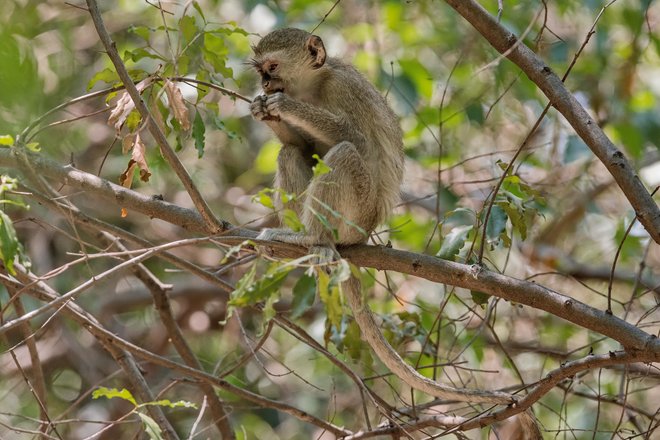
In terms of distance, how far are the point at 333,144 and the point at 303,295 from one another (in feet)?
8.06

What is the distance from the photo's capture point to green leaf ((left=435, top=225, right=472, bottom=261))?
474cm

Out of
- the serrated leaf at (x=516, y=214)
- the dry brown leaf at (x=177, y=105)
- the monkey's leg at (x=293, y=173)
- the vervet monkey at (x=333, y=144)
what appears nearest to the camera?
the dry brown leaf at (x=177, y=105)

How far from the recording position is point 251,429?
9.29 m

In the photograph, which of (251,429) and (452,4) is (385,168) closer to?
(452,4)

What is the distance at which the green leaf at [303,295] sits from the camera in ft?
10.8

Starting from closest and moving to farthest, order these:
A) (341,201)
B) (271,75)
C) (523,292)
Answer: (523,292) → (341,201) → (271,75)

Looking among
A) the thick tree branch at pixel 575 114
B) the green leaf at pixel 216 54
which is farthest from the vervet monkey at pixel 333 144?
the thick tree branch at pixel 575 114

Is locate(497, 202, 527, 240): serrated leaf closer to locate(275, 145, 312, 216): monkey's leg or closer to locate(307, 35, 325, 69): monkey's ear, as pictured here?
locate(275, 145, 312, 216): monkey's leg

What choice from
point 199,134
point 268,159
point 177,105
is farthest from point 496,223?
point 268,159

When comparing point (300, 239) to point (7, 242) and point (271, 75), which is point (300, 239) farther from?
point (7, 242)

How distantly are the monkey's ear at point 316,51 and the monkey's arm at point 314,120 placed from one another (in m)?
0.56

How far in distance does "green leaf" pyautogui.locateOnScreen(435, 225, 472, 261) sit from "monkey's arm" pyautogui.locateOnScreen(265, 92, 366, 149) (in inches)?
43.6

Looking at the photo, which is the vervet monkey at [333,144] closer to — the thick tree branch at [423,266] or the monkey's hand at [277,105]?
the monkey's hand at [277,105]

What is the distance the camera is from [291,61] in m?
6.14
